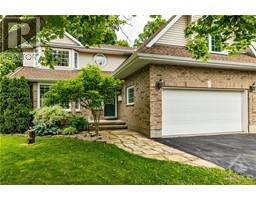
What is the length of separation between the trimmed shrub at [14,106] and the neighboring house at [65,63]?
Result: 0.82 m

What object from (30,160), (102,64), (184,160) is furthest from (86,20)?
(102,64)

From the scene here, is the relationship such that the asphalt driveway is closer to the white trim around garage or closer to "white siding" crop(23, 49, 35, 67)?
the white trim around garage

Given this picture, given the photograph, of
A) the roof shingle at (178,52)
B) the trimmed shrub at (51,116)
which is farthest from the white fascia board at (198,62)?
the trimmed shrub at (51,116)

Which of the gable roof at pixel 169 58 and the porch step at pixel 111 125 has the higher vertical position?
the gable roof at pixel 169 58

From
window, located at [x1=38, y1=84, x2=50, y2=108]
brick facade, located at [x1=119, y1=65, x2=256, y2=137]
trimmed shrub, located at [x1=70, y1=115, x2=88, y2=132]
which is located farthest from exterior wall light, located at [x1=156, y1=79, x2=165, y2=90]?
window, located at [x1=38, y1=84, x2=50, y2=108]

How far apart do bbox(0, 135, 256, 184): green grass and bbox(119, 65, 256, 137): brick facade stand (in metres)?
2.79

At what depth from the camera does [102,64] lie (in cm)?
1315

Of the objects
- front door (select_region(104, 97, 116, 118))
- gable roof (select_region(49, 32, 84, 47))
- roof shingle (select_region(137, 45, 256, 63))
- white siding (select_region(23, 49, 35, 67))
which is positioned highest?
gable roof (select_region(49, 32, 84, 47))

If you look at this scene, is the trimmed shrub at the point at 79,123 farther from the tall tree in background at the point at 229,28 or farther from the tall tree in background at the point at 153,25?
the tall tree in background at the point at 229,28

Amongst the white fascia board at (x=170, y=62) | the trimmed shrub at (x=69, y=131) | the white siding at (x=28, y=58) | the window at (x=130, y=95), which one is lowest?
the trimmed shrub at (x=69, y=131)

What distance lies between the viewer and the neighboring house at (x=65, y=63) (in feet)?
35.9

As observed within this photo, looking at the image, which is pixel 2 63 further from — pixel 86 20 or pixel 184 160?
pixel 184 160

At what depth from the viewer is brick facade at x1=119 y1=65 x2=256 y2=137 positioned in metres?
8.04

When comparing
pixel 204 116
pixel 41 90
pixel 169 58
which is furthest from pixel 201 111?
pixel 41 90
